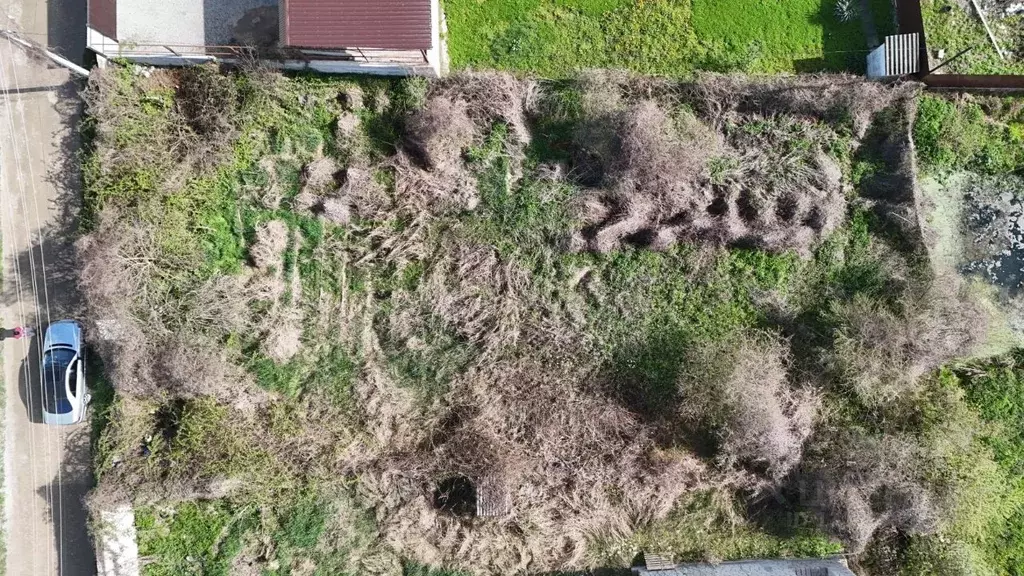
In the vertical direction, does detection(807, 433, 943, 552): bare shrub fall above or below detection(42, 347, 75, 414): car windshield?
below

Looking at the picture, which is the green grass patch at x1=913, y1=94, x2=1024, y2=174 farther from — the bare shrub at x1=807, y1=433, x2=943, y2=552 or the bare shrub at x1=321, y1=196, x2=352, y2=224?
the bare shrub at x1=321, y1=196, x2=352, y2=224

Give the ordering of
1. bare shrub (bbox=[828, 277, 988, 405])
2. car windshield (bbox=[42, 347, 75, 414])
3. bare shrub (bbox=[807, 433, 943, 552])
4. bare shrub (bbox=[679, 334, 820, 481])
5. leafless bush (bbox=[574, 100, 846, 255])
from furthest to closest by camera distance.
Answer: car windshield (bbox=[42, 347, 75, 414]), leafless bush (bbox=[574, 100, 846, 255]), bare shrub (bbox=[828, 277, 988, 405]), bare shrub (bbox=[679, 334, 820, 481]), bare shrub (bbox=[807, 433, 943, 552])

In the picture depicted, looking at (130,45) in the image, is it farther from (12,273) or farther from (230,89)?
(12,273)

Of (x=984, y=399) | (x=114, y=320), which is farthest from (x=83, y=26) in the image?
(x=984, y=399)

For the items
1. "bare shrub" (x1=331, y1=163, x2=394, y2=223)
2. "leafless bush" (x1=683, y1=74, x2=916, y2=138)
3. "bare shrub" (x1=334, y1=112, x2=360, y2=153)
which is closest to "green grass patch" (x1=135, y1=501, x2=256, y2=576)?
"bare shrub" (x1=331, y1=163, x2=394, y2=223)

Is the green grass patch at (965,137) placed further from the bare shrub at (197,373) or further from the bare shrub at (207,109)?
the bare shrub at (197,373)

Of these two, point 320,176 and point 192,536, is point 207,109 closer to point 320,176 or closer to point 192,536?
point 320,176
